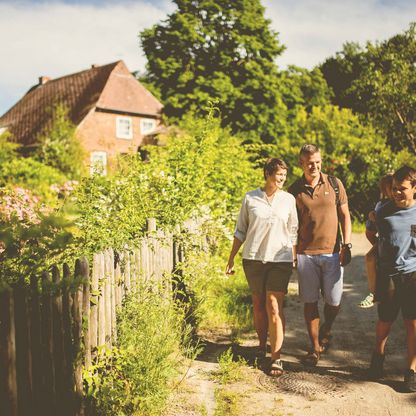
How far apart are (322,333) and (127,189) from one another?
288 cm

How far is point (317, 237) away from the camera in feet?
15.4

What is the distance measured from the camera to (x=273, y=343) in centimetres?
456

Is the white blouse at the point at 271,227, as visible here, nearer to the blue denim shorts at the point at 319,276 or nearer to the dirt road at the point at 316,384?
the blue denim shorts at the point at 319,276

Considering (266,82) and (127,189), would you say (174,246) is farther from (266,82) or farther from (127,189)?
(266,82)

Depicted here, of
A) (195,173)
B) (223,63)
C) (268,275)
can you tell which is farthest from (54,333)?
(223,63)

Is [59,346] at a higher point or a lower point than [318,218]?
lower

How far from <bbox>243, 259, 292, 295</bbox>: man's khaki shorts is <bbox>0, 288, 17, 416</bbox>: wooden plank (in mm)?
2529

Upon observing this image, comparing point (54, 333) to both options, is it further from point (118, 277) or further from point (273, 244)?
point (273, 244)

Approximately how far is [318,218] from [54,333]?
2745 millimetres

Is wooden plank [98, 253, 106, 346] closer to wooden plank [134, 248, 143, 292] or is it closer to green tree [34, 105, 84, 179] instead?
wooden plank [134, 248, 143, 292]

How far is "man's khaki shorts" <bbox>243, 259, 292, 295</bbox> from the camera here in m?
4.55

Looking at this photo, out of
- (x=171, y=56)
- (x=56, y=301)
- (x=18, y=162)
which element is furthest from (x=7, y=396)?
(x=171, y=56)

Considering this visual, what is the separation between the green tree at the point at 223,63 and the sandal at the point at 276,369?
22.7 metres

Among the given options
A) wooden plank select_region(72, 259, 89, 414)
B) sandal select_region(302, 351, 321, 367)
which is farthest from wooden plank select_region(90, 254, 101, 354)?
sandal select_region(302, 351, 321, 367)
